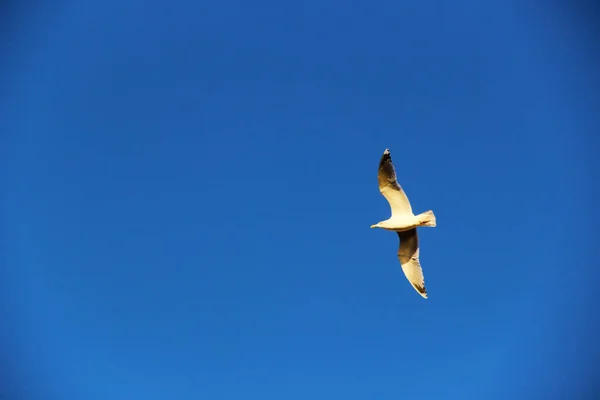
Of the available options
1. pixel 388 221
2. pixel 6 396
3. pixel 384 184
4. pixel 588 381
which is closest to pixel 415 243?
pixel 388 221

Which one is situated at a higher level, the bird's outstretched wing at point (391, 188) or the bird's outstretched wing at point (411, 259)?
the bird's outstretched wing at point (391, 188)

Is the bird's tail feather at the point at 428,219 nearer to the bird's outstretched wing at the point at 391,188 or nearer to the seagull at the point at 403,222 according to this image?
the seagull at the point at 403,222

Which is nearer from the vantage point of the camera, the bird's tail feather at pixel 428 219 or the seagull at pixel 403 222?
the bird's tail feather at pixel 428 219

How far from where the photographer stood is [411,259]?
14.3 m

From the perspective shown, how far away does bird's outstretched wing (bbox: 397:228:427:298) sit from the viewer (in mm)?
14148

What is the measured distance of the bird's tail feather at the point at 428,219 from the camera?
1309 cm

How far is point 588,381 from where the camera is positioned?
127ft

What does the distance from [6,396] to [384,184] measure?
38474 millimetres

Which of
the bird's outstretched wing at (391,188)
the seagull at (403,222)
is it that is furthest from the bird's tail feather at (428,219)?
the bird's outstretched wing at (391,188)

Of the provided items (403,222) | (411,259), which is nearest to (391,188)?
(403,222)

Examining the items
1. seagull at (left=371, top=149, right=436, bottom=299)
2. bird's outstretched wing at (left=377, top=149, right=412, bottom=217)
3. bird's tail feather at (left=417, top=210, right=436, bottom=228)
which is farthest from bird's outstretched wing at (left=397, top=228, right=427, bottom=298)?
bird's tail feather at (left=417, top=210, right=436, bottom=228)

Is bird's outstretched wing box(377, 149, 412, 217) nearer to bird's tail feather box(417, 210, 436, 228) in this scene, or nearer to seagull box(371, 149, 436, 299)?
seagull box(371, 149, 436, 299)

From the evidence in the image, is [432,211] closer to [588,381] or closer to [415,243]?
[415,243]

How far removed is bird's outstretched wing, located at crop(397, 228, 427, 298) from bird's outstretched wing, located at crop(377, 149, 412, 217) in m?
0.81
